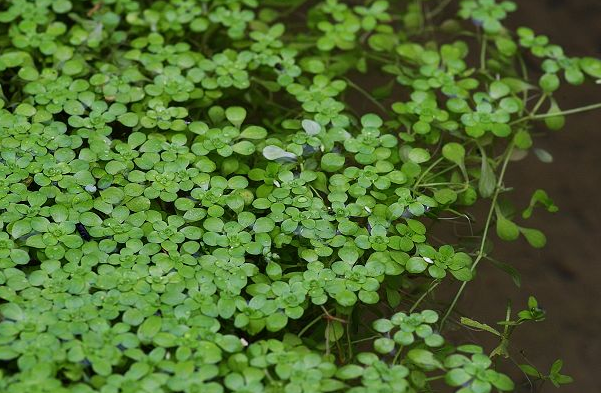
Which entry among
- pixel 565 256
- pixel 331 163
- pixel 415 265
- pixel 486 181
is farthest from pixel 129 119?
pixel 565 256

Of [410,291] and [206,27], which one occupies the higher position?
[206,27]

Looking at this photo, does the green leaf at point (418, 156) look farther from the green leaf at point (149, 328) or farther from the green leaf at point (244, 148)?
the green leaf at point (149, 328)

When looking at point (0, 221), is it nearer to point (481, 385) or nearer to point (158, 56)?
point (158, 56)

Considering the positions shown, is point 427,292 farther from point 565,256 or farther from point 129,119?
point 129,119

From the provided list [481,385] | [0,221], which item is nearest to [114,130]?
[0,221]

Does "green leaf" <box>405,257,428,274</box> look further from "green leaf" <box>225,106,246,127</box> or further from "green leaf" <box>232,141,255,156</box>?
"green leaf" <box>225,106,246,127</box>
